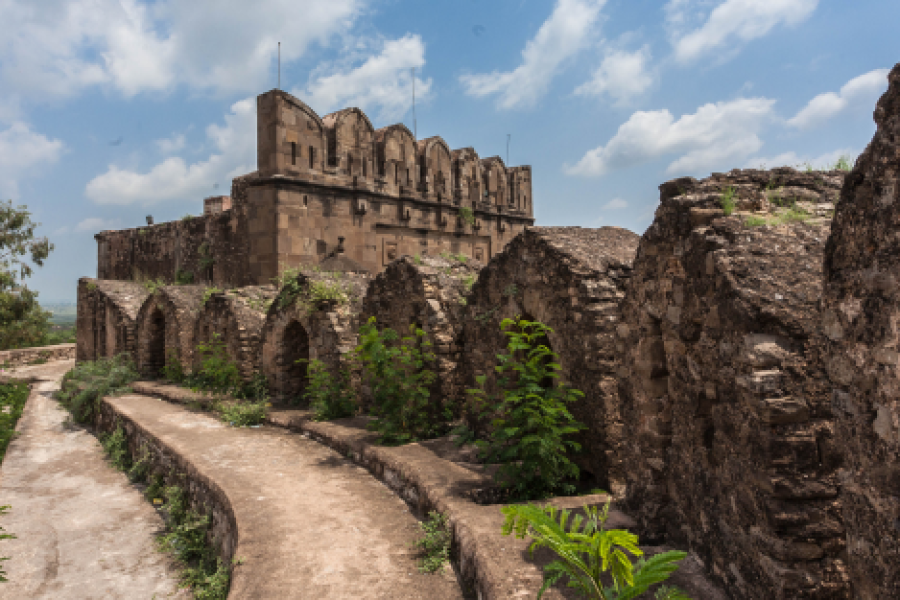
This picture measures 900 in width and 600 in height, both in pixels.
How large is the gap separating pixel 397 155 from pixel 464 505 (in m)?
14.1

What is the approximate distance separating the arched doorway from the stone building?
3.91 meters

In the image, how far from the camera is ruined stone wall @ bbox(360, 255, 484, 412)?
7828 mm

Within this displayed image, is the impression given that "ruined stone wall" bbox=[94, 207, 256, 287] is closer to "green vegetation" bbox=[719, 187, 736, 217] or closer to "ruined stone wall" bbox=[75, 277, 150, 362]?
"ruined stone wall" bbox=[75, 277, 150, 362]

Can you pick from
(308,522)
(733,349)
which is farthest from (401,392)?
(733,349)

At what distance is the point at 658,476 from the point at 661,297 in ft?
4.12

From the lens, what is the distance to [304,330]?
446 inches

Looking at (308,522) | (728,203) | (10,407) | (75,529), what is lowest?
(75,529)

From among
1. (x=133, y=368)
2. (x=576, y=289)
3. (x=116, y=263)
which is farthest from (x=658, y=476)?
(x=116, y=263)

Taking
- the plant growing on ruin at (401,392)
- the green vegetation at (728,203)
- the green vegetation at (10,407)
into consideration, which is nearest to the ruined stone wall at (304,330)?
the plant growing on ruin at (401,392)

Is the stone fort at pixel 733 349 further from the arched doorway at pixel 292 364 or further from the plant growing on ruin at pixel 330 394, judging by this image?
the arched doorway at pixel 292 364

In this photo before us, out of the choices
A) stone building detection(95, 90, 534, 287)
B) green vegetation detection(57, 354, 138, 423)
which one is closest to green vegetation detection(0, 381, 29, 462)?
green vegetation detection(57, 354, 138, 423)

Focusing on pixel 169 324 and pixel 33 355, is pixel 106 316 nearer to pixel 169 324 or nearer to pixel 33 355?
pixel 169 324

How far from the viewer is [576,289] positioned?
543 cm

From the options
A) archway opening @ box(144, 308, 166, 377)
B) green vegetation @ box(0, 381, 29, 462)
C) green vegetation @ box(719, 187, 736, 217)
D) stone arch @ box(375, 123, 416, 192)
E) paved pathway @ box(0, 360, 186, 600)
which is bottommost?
paved pathway @ box(0, 360, 186, 600)
